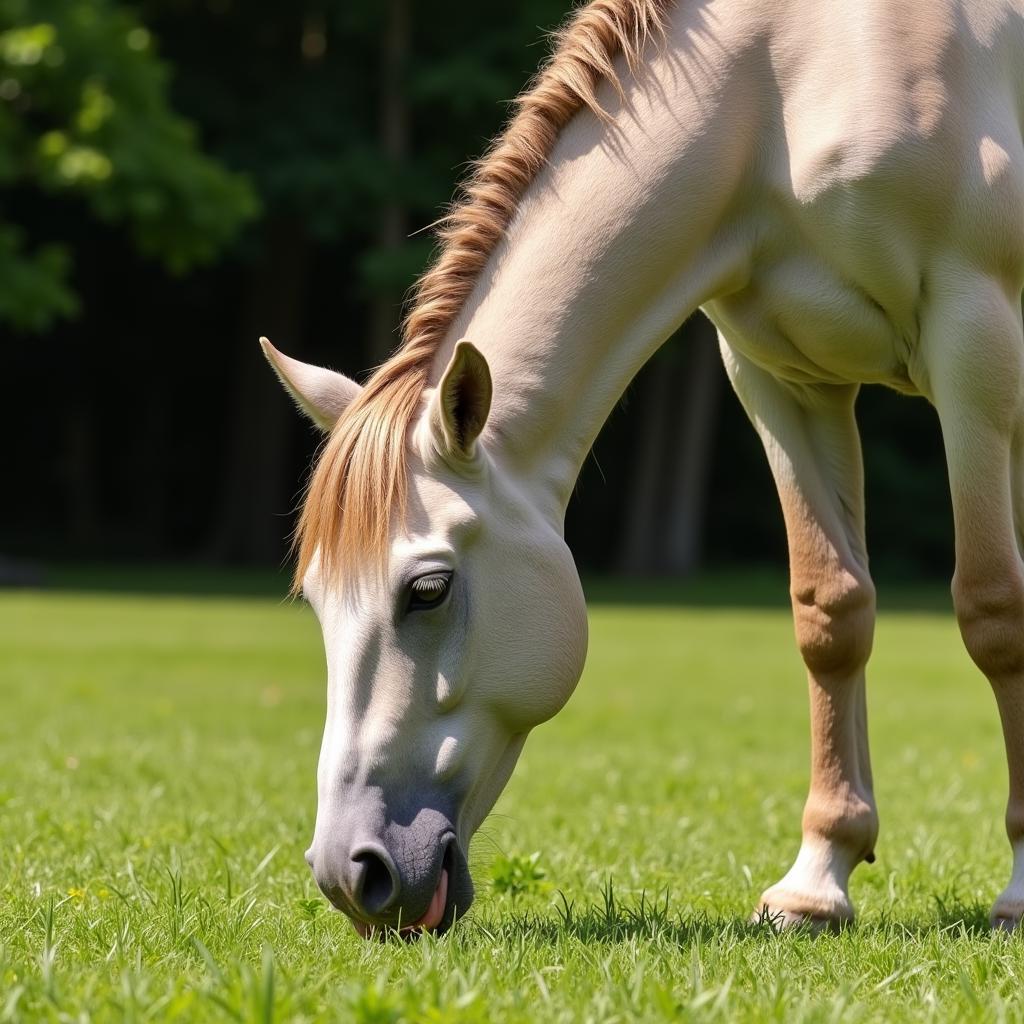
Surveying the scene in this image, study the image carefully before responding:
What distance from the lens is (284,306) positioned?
94.4 ft

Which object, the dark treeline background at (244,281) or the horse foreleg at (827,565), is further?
the dark treeline background at (244,281)

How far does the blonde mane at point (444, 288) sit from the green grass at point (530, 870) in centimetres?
86

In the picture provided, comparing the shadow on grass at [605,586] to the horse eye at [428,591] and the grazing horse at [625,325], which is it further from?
the horse eye at [428,591]

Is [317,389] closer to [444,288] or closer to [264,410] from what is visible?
[444,288]

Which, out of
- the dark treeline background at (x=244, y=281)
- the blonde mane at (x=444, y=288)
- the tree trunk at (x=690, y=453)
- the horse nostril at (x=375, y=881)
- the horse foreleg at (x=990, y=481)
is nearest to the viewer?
the horse nostril at (x=375, y=881)

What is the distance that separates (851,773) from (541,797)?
226 cm

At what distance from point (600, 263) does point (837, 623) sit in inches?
52.6

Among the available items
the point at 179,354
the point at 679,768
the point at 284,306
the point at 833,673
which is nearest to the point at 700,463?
the point at 284,306

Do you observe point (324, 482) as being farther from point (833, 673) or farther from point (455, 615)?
point (833, 673)

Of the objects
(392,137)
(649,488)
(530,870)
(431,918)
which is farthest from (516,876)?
(649,488)

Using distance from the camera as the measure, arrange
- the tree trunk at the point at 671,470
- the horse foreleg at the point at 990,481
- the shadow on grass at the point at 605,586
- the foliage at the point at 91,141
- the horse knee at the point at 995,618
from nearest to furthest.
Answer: the horse foreleg at the point at 990,481
the horse knee at the point at 995,618
the foliage at the point at 91,141
the shadow on grass at the point at 605,586
the tree trunk at the point at 671,470

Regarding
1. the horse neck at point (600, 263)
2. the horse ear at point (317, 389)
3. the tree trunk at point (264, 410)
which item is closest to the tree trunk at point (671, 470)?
the tree trunk at point (264, 410)

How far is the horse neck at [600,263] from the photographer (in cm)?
345

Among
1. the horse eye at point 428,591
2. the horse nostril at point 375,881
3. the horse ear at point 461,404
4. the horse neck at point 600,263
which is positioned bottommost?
the horse nostril at point 375,881
